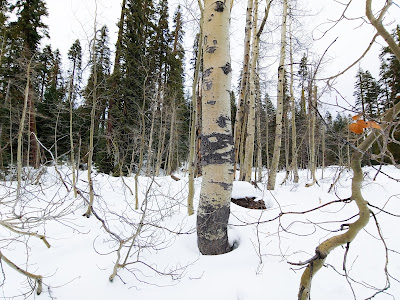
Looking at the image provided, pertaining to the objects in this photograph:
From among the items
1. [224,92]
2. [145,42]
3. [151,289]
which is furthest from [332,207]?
[145,42]

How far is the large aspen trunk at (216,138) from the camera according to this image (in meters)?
2.05

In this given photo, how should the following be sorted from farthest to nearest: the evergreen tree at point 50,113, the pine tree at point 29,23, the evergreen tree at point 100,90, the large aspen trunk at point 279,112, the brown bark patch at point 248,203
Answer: the evergreen tree at point 50,113
the pine tree at point 29,23
the large aspen trunk at point 279,112
the evergreen tree at point 100,90
the brown bark patch at point 248,203

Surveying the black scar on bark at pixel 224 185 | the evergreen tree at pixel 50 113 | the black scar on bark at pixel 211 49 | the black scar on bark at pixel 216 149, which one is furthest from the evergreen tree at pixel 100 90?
the evergreen tree at pixel 50 113

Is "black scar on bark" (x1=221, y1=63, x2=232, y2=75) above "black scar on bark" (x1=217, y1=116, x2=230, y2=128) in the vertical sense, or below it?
above

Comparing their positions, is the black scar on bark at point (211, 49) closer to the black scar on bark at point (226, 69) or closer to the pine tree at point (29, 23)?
the black scar on bark at point (226, 69)

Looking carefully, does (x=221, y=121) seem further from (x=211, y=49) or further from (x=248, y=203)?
(x=248, y=203)

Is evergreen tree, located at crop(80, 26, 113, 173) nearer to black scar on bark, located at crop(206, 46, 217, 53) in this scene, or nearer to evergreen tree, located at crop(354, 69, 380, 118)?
black scar on bark, located at crop(206, 46, 217, 53)

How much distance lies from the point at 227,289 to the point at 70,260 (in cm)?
174

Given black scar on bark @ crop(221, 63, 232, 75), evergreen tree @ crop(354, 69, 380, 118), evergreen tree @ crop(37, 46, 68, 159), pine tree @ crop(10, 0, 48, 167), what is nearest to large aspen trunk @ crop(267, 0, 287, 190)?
evergreen tree @ crop(354, 69, 380, 118)

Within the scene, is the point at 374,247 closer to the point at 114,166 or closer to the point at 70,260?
A: the point at 70,260

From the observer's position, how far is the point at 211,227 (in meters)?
2.04

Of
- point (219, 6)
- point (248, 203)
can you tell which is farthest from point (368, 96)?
point (219, 6)

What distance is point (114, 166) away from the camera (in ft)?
41.6

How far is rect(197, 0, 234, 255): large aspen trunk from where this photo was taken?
2051 mm
